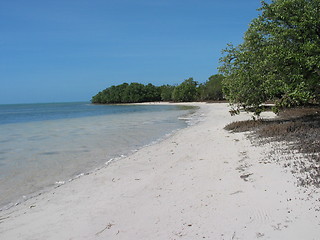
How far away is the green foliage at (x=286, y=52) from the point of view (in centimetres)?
1125

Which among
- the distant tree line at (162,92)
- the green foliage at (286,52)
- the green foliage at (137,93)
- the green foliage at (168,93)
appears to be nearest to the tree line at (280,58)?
the green foliage at (286,52)

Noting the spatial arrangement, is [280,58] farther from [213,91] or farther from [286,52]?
[213,91]

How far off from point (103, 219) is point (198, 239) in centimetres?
227

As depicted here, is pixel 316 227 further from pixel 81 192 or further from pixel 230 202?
pixel 81 192

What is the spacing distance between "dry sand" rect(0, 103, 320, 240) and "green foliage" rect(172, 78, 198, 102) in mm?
116285

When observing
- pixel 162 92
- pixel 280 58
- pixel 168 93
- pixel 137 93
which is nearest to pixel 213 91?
pixel 168 93

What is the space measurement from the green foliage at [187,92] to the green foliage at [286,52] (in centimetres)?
11012

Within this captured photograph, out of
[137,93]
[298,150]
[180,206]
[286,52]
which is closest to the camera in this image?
[180,206]

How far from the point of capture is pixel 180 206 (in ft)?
19.7

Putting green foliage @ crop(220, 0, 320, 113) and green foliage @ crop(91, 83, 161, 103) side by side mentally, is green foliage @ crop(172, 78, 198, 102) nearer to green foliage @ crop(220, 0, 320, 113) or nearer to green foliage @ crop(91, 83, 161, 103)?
green foliage @ crop(91, 83, 161, 103)

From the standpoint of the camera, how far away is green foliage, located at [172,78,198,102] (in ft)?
410

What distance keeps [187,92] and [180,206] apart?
121 meters

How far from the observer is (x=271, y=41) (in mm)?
13445

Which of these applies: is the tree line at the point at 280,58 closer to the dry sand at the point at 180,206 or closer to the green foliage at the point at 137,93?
the dry sand at the point at 180,206
